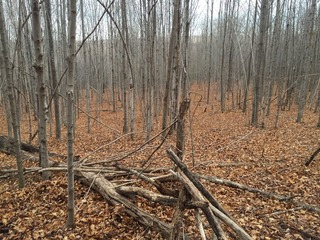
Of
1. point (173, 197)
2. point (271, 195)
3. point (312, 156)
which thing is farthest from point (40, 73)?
point (312, 156)

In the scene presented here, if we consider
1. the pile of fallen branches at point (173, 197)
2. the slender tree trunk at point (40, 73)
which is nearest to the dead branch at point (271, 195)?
the pile of fallen branches at point (173, 197)

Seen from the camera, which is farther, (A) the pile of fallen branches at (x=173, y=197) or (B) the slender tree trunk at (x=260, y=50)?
(B) the slender tree trunk at (x=260, y=50)

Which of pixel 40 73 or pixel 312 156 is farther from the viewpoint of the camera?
pixel 312 156

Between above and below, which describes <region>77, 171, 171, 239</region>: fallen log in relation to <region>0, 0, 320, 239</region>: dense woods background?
below

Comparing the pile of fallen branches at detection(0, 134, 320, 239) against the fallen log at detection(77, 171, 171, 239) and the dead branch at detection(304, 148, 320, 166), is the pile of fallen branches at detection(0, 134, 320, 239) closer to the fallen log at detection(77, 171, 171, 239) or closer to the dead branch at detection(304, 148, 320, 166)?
the fallen log at detection(77, 171, 171, 239)

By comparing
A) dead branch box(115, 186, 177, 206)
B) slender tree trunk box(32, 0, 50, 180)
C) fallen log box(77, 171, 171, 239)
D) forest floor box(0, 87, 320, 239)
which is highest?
slender tree trunk box(32, 0, 50, 180)

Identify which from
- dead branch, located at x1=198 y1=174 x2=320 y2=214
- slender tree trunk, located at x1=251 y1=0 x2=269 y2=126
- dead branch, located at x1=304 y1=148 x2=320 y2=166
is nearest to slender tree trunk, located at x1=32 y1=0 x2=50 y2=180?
dead branch, located at x1=198 y1=174 x2=320 y2=214

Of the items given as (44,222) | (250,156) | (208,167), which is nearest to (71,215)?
(44,222)

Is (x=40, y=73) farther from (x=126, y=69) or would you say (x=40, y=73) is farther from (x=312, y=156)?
(x=126, y=69)

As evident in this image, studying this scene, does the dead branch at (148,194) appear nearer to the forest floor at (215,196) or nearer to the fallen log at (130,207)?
the fallen log at (130,207)

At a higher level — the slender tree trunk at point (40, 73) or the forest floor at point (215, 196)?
the slender tree trunk at point (40, 73)

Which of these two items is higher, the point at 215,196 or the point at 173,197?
the point at 173,197

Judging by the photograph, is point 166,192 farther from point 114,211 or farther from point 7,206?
point 7,206

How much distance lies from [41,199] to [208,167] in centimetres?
337
